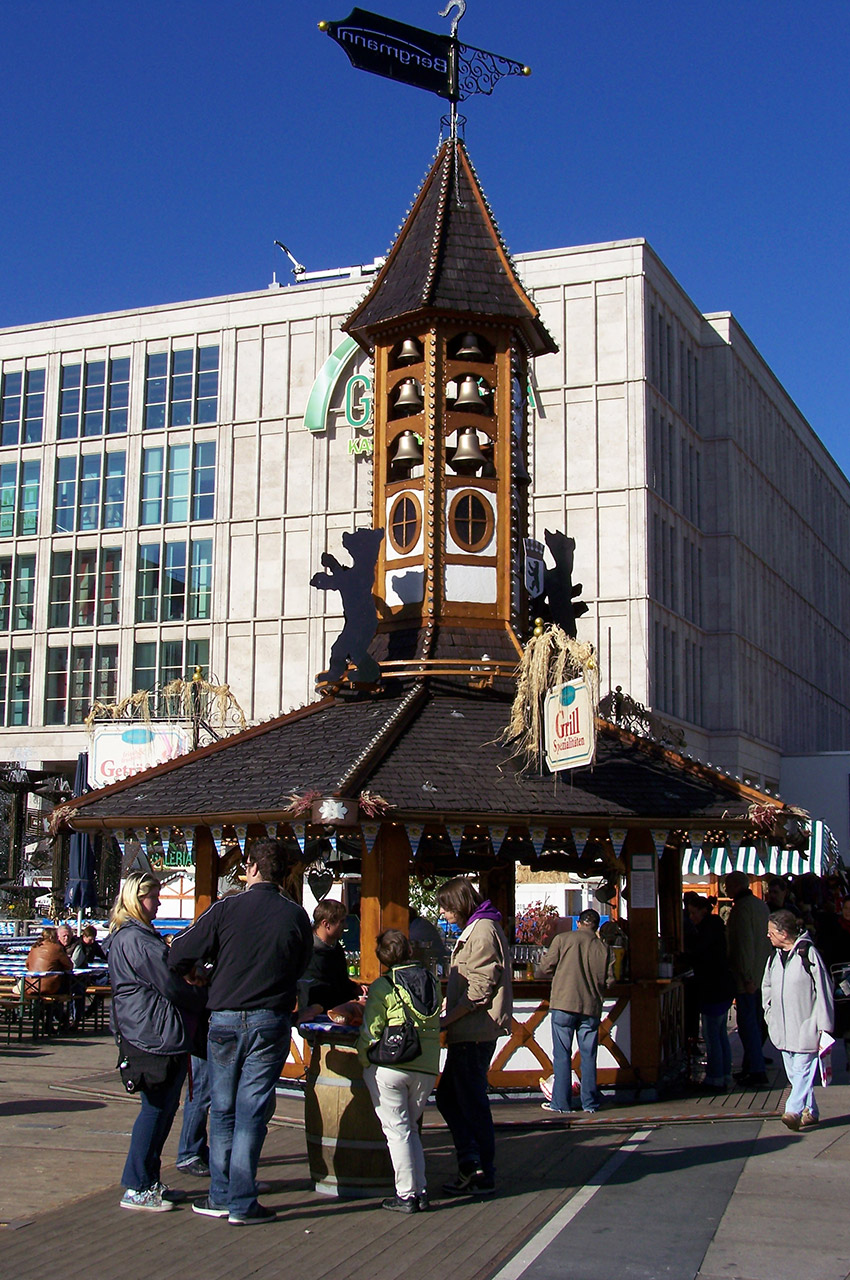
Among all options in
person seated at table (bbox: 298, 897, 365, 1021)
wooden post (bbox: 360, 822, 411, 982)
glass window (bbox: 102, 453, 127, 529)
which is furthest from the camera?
glass window (bbox: 102, 453, 127, 529)

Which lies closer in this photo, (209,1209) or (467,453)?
(209,1209)

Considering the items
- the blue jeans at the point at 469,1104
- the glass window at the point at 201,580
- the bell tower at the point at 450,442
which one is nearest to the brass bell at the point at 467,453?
the bell tower at the point at 450,442

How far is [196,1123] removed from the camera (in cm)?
845

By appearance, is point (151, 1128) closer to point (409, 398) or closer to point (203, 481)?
point (409, 398)

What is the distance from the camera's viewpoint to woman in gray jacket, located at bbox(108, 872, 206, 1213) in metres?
7.27

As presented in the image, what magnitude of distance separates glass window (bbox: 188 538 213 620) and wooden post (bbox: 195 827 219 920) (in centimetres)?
4103

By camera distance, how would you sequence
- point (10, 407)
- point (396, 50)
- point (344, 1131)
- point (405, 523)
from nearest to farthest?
1. point (344, 1131)
2. point (405, 523)
3. point (396, 50)
4. point (10, 407)

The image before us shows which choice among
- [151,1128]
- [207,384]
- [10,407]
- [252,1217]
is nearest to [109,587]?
[207,384]

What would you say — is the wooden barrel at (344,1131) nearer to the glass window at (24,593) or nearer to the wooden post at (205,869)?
the wooden post at (205,869)

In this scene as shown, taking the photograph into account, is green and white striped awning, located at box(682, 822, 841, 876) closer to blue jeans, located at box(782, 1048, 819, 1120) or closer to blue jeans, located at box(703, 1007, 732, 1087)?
blue jeans, located at box(703, 1007, 732, 1087)

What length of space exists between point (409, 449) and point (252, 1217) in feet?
31.1

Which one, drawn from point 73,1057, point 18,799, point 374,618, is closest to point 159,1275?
point 374,618

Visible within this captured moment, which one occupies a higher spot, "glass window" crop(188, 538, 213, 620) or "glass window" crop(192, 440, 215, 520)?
"glass window" crop(192, 440, 215, 520)

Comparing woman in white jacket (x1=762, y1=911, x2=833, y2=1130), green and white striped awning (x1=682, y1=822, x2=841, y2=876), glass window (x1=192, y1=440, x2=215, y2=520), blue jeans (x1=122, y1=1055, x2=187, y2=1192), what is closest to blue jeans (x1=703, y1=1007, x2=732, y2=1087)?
woman in white jacket (x1=762, y1=911, x2=833, y2=1130)
